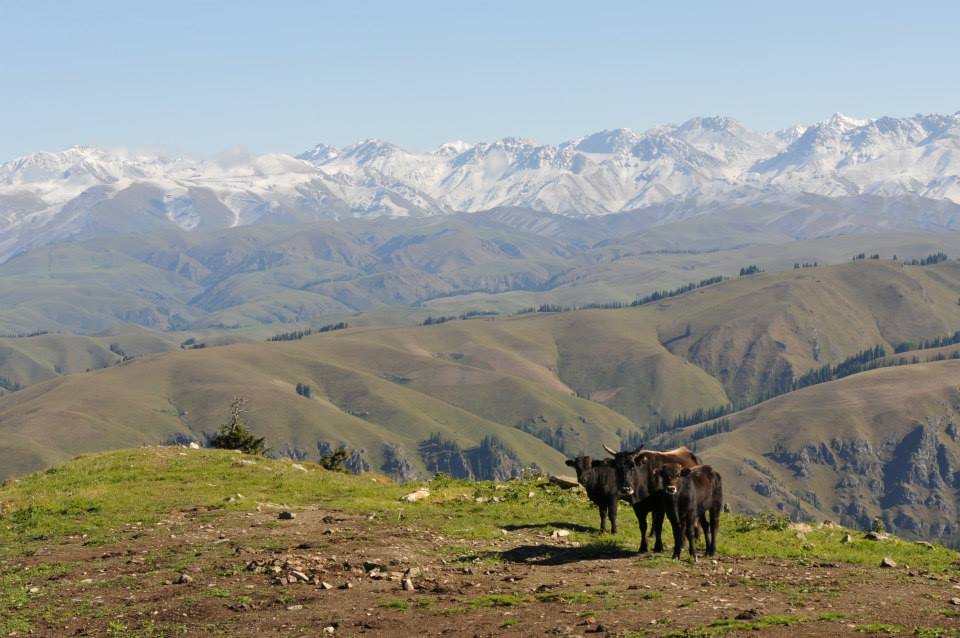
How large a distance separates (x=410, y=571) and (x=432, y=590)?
1770 mm

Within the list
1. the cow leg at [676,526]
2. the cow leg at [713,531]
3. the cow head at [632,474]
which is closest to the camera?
the cow leg at [676,526]

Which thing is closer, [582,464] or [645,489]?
[645,489]

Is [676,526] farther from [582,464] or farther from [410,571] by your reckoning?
[410,571]

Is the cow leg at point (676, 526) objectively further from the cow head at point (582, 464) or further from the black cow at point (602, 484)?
the cow head at point (582, 464)

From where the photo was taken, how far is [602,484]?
38.6m

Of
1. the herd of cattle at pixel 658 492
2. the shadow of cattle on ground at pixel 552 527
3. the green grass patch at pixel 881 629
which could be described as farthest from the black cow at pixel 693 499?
the green grass patch at pixel 881 629

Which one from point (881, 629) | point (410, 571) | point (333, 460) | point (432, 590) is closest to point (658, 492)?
point (410, 571)

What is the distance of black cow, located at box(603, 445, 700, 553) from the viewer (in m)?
34.6

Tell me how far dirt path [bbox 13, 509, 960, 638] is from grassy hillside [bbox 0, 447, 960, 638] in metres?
0.08

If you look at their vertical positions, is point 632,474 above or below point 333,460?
above

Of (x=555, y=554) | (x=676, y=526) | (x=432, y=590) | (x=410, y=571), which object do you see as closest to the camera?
(x=432, y=590)

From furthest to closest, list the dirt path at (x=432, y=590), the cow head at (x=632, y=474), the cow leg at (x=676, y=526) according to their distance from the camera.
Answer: the cow head at (x=632, y=474), the cow leg at (x=676, y=526), the dirt path at (x=432, y=590)

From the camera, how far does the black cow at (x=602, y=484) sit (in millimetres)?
38500

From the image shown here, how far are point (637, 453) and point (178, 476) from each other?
76.4 feet
